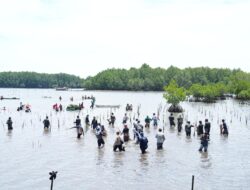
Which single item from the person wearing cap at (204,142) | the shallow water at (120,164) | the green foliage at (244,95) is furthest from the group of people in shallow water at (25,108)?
the green foliage at (244,95)

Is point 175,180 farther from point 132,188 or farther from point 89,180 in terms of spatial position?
point 89,180

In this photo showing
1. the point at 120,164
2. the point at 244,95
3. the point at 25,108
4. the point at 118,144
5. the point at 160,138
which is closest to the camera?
the point at 120,164

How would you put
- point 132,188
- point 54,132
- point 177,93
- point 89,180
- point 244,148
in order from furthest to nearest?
point 177,93
point 54,132
point 244,148
point 89,180
point 132,188

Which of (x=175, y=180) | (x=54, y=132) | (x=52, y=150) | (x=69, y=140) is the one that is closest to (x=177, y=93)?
(x=54, y=132)

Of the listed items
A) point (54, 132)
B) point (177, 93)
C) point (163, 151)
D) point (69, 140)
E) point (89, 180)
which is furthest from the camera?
point (177, 93)

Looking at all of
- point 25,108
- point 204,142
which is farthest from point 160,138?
point 25,108

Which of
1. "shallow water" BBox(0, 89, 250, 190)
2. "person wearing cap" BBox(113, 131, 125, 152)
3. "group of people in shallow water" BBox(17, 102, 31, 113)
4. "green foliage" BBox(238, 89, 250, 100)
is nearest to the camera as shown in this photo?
"shallow water" BBox(0, 89, 250, 190)

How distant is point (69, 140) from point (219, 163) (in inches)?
581

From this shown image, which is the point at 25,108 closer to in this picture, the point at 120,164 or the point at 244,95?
the point at 120,164

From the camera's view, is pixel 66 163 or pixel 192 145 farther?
pixel 192 145

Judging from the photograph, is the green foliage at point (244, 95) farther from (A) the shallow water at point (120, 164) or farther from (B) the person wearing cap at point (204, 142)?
(B) the person wearing cap at point (204, 142)

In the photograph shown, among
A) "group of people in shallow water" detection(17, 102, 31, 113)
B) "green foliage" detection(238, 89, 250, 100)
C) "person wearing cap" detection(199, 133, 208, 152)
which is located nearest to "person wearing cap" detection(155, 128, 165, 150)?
"person wearing cap" detection(199, 133, 208, 152)

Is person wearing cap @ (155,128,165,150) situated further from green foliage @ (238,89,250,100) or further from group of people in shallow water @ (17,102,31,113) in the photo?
green foliage @ (238,89,250,100)

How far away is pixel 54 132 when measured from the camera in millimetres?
44312
